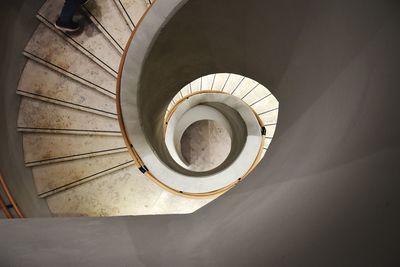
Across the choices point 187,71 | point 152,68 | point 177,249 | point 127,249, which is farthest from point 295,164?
point 187,71

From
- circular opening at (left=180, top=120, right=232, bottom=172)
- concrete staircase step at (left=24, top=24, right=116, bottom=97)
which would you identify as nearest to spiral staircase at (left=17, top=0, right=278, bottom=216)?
concrete staircase step at (left=24, top=24, right=116, bottom=97)

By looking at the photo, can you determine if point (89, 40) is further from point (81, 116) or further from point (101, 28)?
point (81, 116)

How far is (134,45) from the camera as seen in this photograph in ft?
11.1

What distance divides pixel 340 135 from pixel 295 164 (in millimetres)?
340

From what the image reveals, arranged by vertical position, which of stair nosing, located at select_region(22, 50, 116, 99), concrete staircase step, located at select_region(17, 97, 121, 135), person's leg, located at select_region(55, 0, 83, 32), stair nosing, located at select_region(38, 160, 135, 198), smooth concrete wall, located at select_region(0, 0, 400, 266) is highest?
person's leg, located at select_region(55, 0, 83, 32)

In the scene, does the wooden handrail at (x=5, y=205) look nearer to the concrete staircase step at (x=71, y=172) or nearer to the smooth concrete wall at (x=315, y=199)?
the concrete staircase step at (x=71, y=172)

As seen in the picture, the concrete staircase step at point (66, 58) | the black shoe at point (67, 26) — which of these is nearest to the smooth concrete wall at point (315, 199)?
the concrete staircase step at point (66, 58)

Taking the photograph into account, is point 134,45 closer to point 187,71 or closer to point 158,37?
point 158,37

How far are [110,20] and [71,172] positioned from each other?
2.32 meters

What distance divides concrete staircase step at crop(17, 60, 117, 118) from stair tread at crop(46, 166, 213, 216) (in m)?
1.03

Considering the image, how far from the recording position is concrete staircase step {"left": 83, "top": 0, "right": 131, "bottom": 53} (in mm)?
4051

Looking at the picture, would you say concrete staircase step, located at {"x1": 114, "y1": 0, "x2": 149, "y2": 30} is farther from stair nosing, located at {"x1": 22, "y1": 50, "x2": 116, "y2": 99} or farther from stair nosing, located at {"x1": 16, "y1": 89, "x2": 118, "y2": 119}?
stair nosing, located at {"x1": 16, "y1": 89, "x2": 118, "y2": 119}

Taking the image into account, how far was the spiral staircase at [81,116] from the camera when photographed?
3.94 metres

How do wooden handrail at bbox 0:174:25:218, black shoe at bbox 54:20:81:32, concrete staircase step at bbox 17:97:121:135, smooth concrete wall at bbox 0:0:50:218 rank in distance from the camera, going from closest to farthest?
wooden handrail at bbox 0:174:25:218 < smooth concrete wall at bbox 0:0:50:218 < black shoe at bbox 54:20:81:32 < concrete staircase step at bbox 17:97:121:135
